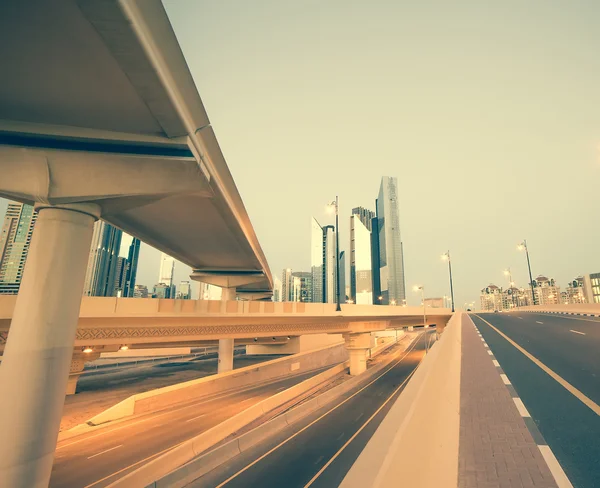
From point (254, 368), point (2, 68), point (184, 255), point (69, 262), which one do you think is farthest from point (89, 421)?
point (2, 68)

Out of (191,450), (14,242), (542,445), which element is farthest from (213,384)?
(14,242)

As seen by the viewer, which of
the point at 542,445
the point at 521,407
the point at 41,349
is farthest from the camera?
the point at 41,349

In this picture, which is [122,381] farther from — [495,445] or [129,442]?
[495,445]

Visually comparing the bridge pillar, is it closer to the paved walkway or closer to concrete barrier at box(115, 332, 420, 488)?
concrete barrier at box(115, 332, 420, 488)

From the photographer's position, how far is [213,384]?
A: 3744 centimetres

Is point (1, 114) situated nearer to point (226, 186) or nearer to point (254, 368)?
point (226, 186)

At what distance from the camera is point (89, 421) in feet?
87.0

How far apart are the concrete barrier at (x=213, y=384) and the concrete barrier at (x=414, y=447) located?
32.0 metres

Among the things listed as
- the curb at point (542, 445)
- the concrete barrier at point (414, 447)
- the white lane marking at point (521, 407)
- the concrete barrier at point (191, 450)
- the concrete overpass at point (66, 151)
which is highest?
the concrete overpass at point (66, 151)

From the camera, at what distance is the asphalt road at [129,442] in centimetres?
1797

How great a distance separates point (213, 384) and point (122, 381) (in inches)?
705

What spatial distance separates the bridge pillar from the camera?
159ft

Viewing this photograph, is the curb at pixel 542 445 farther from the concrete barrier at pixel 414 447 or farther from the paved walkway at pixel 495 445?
the concrete barrier at pixel 414 447

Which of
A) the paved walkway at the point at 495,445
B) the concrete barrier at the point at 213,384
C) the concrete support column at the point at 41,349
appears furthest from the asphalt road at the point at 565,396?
the concrete barrier at the point at 213,384
